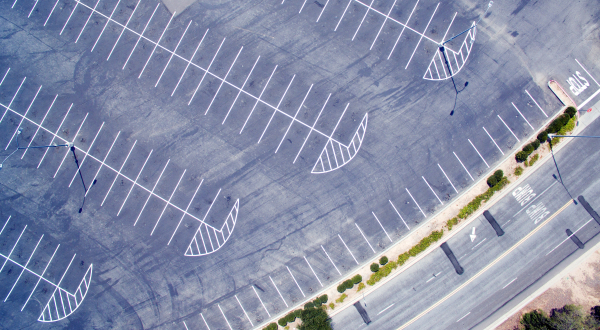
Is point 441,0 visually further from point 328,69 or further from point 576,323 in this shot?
point 576,323

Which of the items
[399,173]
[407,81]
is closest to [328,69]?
[407,81]

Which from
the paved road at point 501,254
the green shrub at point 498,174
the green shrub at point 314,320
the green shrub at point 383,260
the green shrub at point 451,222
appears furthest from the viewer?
the paved road at point 501,254

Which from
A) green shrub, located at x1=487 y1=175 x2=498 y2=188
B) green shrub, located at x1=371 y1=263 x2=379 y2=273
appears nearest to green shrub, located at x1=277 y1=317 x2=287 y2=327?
green shrub, located at x1=371 y1=263 x2=379 y2=273

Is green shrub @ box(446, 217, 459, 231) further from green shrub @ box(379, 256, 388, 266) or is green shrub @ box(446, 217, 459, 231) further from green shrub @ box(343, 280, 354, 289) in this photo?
green shrub @ box(343, 280, 354, 289)

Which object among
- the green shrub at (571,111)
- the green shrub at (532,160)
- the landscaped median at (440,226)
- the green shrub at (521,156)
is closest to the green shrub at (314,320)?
the landscaped median at (440,226)

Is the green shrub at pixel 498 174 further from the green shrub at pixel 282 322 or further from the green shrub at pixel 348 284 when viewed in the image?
the green shrub at pixel 282 322

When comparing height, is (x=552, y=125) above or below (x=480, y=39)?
below
